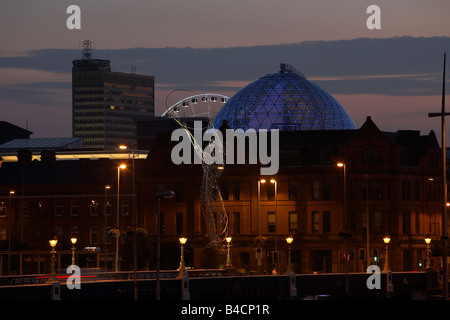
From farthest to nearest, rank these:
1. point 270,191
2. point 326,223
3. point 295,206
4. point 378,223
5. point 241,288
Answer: point 270,191 → point 295,206 → point 326,223 → point 378,223 → point 241,288

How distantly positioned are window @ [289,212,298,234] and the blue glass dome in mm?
27569

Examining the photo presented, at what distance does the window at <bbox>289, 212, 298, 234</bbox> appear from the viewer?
6368 inches

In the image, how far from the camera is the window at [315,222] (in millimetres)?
161375

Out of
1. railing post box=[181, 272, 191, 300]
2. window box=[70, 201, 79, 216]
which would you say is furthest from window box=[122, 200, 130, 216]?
Answer: railing post box=[181, 272, 191, 300]

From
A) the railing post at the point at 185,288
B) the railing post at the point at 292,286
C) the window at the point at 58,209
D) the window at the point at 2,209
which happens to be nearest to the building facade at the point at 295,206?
the window at the point at 58,209

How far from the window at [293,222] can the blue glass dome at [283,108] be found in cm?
2757

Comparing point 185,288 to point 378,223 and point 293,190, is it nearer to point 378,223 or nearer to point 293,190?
point 378,223

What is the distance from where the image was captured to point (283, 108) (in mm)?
192000

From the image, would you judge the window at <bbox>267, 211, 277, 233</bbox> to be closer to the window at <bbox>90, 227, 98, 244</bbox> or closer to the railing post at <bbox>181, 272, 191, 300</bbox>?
the window at <bbox>90, 227, 98, 244</bbox>

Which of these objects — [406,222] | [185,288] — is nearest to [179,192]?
[406,222]

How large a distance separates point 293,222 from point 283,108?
108ft

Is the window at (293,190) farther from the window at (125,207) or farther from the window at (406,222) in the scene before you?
the window at (125,207)

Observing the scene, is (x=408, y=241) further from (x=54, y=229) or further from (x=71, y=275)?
(x=71, y=275)
